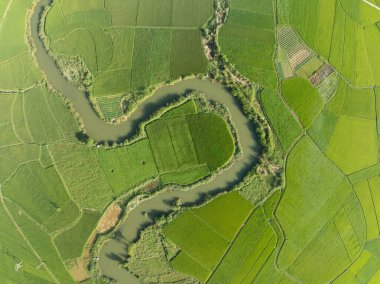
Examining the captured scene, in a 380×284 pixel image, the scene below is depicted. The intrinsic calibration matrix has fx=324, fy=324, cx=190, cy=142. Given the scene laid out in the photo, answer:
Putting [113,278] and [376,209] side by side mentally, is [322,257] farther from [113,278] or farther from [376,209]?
[113,278]

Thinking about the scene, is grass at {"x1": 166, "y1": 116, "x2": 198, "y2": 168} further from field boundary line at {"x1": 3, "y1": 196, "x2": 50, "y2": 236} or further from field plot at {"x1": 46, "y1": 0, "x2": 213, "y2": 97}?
field boundary line at {"x1": 3, "y1": 196, "x2": 50, "y2": 236}

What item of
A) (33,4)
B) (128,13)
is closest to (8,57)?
(33,4)

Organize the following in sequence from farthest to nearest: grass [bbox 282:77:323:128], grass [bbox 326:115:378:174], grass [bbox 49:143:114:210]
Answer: grass [bbox 326:115:378:174], grass [bbox 282:77:323:128], grass [bbox 49:143:114:210]

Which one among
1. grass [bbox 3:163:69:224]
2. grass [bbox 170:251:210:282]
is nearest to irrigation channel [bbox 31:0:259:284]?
grass [bbox 170:251:210:282]

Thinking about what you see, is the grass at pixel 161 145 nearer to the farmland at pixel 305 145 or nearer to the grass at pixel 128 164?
the grass at pixel 128 164

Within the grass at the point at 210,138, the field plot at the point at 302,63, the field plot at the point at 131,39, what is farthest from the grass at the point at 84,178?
the field plot at the point at 302,63

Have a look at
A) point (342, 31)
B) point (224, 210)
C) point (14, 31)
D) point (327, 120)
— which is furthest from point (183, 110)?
point (14, 31)
